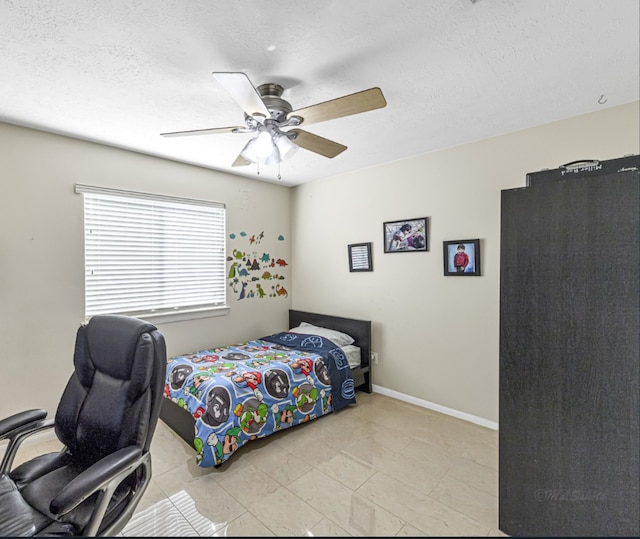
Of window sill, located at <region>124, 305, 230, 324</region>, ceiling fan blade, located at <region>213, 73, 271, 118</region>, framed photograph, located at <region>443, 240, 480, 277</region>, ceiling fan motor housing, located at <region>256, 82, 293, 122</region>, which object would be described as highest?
ceiling fan motor housing, located at <region>256, 82, 293, 122</region>

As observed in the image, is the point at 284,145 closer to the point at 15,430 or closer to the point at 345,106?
the point at 345,106

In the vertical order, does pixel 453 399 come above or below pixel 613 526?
below

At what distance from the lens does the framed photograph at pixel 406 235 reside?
10.3 ft

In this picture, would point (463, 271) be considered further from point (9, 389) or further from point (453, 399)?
point (9, 389)

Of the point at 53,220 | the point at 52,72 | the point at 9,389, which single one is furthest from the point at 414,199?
the point at 9,389

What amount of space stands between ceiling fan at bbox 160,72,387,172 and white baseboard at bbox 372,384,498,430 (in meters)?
2.45

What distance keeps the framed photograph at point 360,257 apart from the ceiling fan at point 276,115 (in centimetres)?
144

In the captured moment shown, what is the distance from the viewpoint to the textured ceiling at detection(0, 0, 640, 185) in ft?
4.55

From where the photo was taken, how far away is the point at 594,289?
131 cm

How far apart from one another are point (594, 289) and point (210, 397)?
223 centimetres

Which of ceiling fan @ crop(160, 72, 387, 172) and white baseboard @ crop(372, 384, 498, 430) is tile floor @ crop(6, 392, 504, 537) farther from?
ceiling fan @ crop(160, 72, 387, 172)

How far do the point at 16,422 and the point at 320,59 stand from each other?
87.7 inches

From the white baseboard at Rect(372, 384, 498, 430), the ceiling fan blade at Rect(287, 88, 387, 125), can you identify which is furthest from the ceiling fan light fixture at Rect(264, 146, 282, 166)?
the white baseboard at Rect(372, 384, 498, 430)

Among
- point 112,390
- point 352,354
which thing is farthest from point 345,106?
point 352,354
